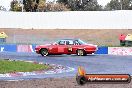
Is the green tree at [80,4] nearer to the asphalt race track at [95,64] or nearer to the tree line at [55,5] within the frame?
the tree line at [55,5]

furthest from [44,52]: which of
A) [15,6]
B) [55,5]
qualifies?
[55,5]

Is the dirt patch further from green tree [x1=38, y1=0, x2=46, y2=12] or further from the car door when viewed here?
green tree [x1=38, y1=0, x2=46, y2=12]

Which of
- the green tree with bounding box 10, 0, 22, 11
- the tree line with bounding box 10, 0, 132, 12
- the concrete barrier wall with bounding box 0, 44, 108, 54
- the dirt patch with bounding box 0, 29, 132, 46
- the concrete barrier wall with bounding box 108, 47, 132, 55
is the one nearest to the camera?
the concrete barrier wall with bounding box 108, 47, 132, 55

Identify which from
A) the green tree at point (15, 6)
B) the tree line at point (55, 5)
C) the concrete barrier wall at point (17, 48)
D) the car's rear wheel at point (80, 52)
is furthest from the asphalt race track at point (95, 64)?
the green tree at point (15, 6)

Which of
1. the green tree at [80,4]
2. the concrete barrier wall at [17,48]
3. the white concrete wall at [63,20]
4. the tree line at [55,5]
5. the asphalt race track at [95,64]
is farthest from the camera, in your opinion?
the green tree at [80,4]

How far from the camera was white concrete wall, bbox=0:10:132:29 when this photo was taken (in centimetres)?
5484

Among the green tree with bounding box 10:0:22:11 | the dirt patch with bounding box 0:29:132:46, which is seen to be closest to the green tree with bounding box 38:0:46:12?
the green tree with bounding box 10:0:22:11

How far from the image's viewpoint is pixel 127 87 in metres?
11.6

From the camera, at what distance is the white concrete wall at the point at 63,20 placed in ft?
180

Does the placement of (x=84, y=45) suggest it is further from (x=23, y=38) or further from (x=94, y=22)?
(x=94, y=22)

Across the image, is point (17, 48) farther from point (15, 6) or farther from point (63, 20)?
point (15, 6)

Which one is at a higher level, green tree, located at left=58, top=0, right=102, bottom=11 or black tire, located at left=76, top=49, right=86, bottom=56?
green tree, located at left=58, top=0, right=102, bottom=11

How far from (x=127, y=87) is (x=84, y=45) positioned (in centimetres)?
1919

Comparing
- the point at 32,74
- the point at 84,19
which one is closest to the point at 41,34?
the point at 84,19
